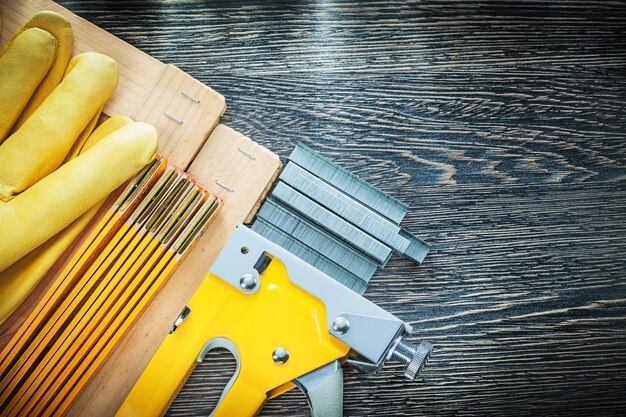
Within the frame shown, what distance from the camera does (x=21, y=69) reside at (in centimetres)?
99

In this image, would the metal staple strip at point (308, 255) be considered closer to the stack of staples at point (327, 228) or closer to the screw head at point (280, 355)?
the stack of staples at point (327, 228)

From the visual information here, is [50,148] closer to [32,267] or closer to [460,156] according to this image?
[32,267]

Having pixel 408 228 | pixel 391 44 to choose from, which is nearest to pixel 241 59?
pixel 391 44

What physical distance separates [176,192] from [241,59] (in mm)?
296

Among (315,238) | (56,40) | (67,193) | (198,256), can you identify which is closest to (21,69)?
(56,40)

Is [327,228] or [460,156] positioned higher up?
[460,156]

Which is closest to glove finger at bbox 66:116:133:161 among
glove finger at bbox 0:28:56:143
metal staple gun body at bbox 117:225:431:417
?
glove finger at bbox 0:28:56:143

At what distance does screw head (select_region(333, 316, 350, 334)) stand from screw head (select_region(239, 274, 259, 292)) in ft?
0.45

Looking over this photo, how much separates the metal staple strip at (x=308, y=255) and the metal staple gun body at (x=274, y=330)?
85 mm

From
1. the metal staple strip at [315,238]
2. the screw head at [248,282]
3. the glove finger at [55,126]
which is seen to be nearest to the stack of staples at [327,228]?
the metal staple strip at [315,238]

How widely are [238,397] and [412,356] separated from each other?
28cm

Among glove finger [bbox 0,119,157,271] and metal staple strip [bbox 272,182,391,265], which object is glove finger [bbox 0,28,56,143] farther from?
metal staple strip [bbox 272,182,391,265]

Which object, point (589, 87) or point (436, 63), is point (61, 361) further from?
point (589, 87)

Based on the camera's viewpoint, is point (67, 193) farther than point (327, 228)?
No
